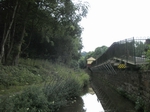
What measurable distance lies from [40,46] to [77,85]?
13.6m

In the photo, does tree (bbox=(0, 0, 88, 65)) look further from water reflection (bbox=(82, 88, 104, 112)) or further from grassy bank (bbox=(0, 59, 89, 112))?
water reflection (bbox=(82, 88, 104, 112))

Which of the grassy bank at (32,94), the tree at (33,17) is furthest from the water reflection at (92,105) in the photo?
the tree at (33,17)

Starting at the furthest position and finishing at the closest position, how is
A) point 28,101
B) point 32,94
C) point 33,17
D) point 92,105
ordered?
point 33,17
point 92,105
point 32,94
point 28,101

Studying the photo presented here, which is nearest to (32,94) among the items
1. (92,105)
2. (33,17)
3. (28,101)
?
(28,101)

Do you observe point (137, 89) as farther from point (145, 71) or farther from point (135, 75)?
point (145, 71)

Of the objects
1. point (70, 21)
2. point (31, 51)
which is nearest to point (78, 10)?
point (70, 21)

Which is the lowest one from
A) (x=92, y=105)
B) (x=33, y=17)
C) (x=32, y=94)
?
(x=92, y=105)

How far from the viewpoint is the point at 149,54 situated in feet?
18.7

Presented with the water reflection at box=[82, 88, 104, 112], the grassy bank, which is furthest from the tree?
the water reflection at box=[82, 88, 104, 112]

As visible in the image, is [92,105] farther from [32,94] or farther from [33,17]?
[33,17]

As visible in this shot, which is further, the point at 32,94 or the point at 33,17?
the point at 33,17

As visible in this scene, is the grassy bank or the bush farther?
the grassy bank

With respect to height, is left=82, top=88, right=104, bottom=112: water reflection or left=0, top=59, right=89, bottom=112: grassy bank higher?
left=0, top=59, right=89, bottom=112: grassy bank

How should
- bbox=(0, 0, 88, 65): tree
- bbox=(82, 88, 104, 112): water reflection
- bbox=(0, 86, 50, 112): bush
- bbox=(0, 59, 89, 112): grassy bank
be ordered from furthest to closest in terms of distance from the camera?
bbox=(0, 0, 88, 65): tree, bbox=(82, 88, 104, 112): water reflection, bbox=(0, 59, 89, 112): grassy bank, bbox=(0, 86, 50, 112): bush
